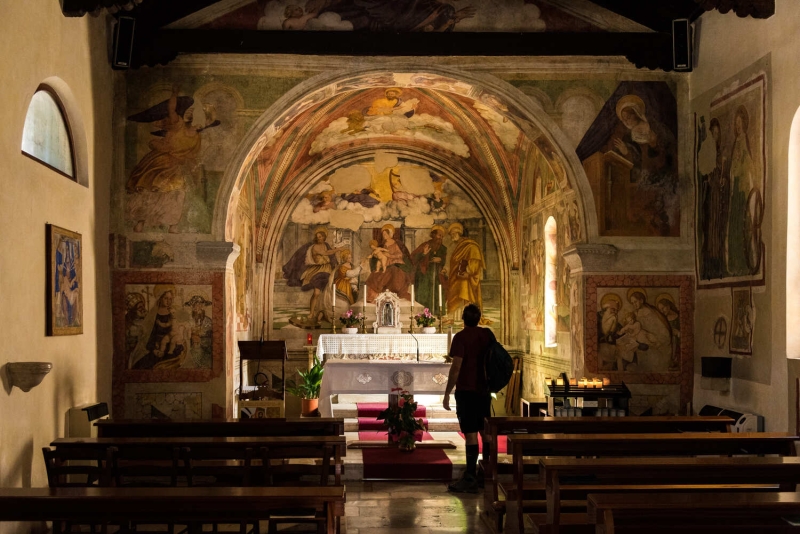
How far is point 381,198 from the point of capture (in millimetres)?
19922

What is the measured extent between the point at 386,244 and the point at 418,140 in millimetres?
2382

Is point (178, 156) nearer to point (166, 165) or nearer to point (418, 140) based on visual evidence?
point (166, 165)

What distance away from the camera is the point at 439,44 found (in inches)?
493

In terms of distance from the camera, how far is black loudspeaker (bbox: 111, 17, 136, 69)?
39.2 feet

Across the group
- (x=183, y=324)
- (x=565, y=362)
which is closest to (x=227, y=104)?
(x=183, y=324)

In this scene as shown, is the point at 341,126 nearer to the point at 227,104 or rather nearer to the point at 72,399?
the point at 227,104

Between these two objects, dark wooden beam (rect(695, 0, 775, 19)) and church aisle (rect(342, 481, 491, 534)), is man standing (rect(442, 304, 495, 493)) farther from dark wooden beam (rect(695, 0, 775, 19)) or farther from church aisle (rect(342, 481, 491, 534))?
dark wooden beam (rect(695, 0, 775, 19))

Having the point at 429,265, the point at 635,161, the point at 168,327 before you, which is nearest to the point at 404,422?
the point at 168,327

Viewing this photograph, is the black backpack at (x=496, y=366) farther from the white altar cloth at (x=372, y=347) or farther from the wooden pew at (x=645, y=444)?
the white altar cloth at (x=372, y=347)

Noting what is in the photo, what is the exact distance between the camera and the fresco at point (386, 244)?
19562 millimetres

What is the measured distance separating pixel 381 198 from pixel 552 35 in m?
7.93

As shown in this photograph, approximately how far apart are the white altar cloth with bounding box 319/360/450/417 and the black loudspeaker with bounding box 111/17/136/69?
5561 millimetres

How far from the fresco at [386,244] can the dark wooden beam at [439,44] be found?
741 cm

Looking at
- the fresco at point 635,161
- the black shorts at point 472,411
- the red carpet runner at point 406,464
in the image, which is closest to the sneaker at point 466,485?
the black shorts at point 472,411
